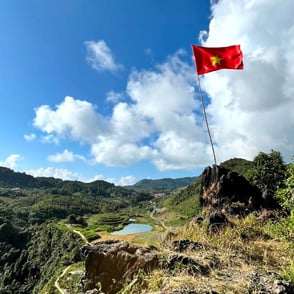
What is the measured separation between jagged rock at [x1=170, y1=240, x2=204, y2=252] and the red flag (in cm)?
922

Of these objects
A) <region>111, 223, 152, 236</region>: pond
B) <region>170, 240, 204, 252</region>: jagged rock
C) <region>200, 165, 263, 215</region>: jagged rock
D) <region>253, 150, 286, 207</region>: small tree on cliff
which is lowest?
<region>111, 223, 152, 236</region>: pond

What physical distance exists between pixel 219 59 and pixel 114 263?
10901 mm

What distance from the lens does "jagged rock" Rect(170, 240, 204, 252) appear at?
656cm

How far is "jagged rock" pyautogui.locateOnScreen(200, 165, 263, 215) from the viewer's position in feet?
49.1

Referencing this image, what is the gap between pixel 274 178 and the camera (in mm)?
36594

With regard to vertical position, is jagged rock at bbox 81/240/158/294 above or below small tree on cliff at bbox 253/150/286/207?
below

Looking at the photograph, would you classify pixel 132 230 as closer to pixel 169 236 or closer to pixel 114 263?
pixel 169 236

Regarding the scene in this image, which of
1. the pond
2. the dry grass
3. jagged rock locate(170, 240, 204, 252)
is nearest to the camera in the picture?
the dry grass

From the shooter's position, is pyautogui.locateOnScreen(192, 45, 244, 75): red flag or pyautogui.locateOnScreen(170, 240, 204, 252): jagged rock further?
pyautogui.locateOnScreen(192, 45, 244, 75): red flag

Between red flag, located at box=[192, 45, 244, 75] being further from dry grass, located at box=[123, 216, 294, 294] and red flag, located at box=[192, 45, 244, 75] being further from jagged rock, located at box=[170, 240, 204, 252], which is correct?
jagged rock, located at box=[170, 240, 204, 252]

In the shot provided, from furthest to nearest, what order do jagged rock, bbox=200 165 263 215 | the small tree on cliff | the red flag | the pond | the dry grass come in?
1. the pond
2. the small tree on cliff
3. jagged rock, bbox=200 165 263 215
4. the red flag
5. the dry grass

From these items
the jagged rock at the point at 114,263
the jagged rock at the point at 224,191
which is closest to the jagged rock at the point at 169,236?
the jagged rock at the point at 114,263

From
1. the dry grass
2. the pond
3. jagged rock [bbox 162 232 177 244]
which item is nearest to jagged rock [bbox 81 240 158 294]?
the dry grass

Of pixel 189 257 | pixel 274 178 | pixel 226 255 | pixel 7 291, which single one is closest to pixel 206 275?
pixel 189 257
